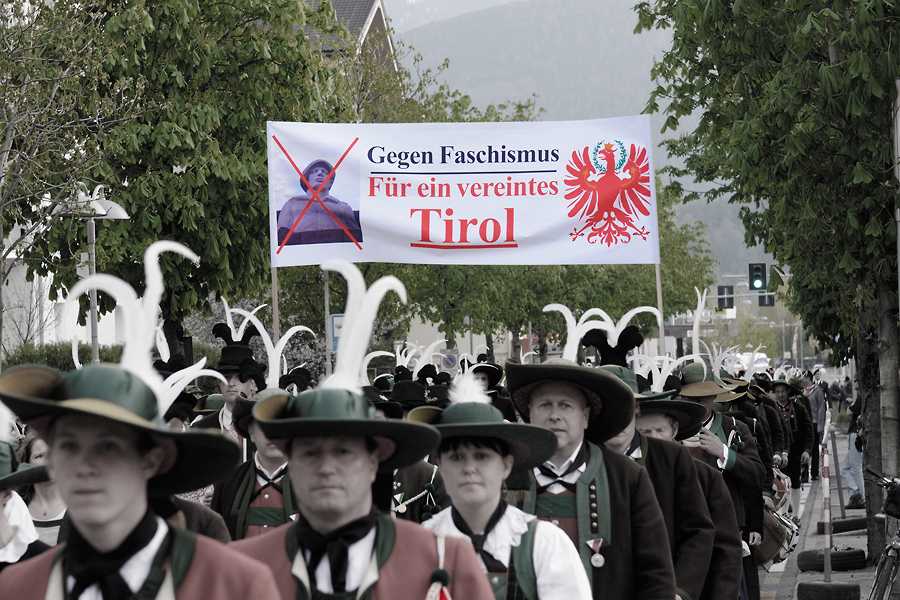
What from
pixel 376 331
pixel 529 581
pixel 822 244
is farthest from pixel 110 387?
pixel 376 331

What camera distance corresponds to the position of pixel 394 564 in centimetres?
361

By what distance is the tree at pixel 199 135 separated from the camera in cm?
1764

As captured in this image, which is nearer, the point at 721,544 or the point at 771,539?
the point at 721,544

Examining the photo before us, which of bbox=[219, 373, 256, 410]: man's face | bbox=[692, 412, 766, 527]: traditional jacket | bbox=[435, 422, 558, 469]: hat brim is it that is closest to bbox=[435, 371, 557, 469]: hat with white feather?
bbox=[435, 422, 558, 469]: hat brim

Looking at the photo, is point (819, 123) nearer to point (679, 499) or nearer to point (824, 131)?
point (824, 131)

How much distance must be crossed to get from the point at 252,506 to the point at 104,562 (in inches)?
138

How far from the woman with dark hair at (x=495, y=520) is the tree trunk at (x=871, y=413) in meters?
9.56

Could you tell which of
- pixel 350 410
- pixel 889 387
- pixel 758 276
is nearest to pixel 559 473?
pixel 350 410

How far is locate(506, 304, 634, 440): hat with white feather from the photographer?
5410 millimetres

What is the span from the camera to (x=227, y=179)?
1833 cm

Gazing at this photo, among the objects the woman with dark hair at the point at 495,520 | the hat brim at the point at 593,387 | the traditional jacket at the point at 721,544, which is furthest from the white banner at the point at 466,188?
the woman with dark hair at the point at 495,520

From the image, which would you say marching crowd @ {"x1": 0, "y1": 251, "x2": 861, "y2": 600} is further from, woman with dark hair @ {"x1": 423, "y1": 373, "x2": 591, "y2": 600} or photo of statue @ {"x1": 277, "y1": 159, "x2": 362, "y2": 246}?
photo of statue @ {"x1": 277, "y1": 159, "x2": 362, "y2": 246}

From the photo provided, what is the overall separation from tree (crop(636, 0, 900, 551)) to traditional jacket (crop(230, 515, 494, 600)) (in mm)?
7228

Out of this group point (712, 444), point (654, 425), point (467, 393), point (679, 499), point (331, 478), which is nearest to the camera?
point (331, 478)
